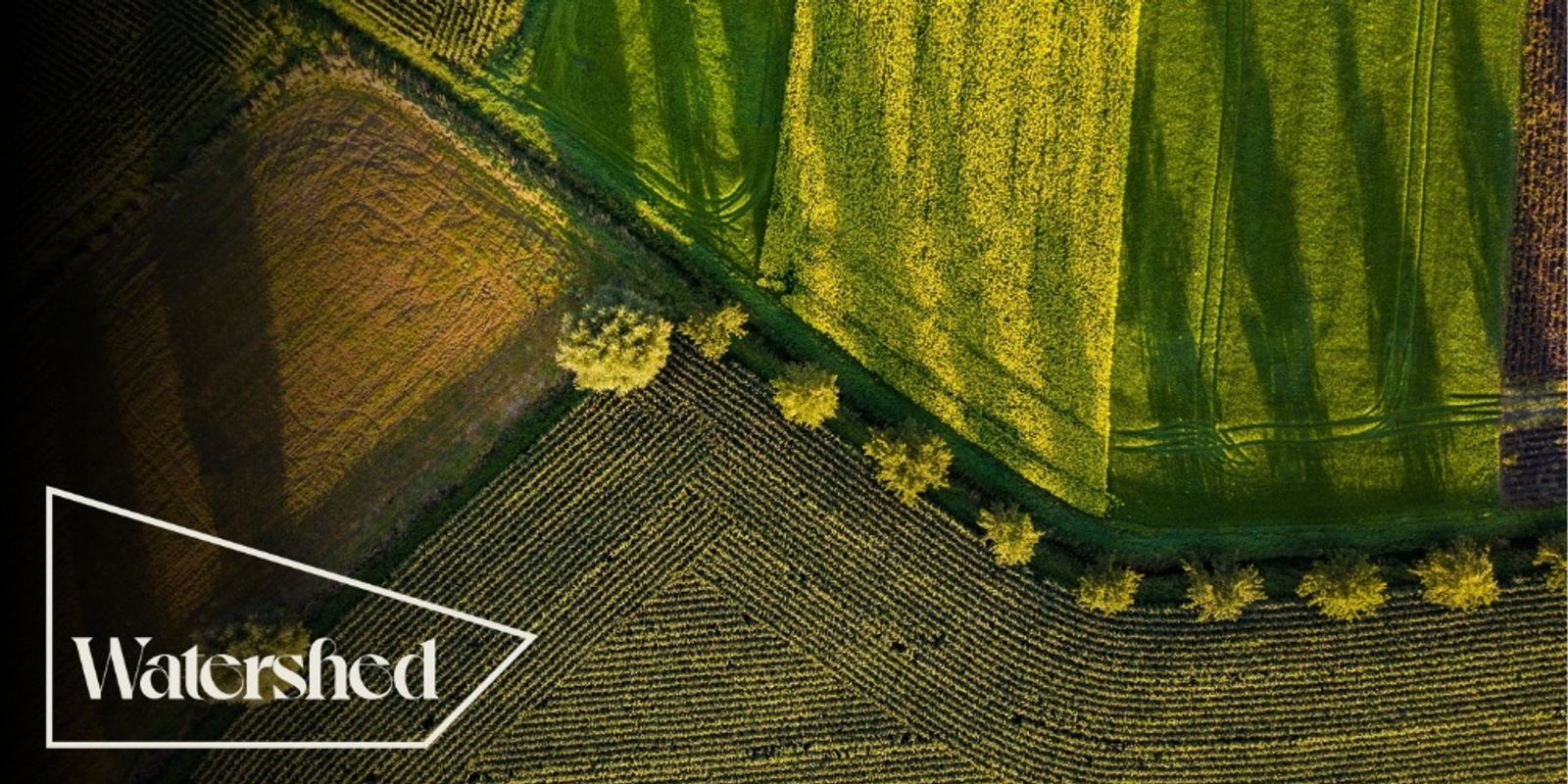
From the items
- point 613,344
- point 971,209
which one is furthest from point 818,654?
point 971,209

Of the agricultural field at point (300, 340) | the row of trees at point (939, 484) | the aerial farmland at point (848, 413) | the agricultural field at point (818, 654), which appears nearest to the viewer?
the row of trees at point (939, 484)

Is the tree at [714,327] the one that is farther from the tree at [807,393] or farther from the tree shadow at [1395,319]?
the tree shadow at [1395,319]

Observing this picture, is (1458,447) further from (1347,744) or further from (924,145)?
(924,145)

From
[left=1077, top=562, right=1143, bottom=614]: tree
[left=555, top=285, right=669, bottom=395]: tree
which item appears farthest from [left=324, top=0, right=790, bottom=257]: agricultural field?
[left=1077, top=562, right=1143, bottom=614]: tree

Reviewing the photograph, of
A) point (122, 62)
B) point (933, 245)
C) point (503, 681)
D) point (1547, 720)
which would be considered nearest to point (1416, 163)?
point (933, 245)

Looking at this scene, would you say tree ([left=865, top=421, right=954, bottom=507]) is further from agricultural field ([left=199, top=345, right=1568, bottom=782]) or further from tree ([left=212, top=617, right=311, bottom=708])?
tree ([left=212, top=617, right=311, bottom=708])

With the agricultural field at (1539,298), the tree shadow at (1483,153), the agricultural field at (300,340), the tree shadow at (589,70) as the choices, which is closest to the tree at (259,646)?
the agricultural field at (300,340)
